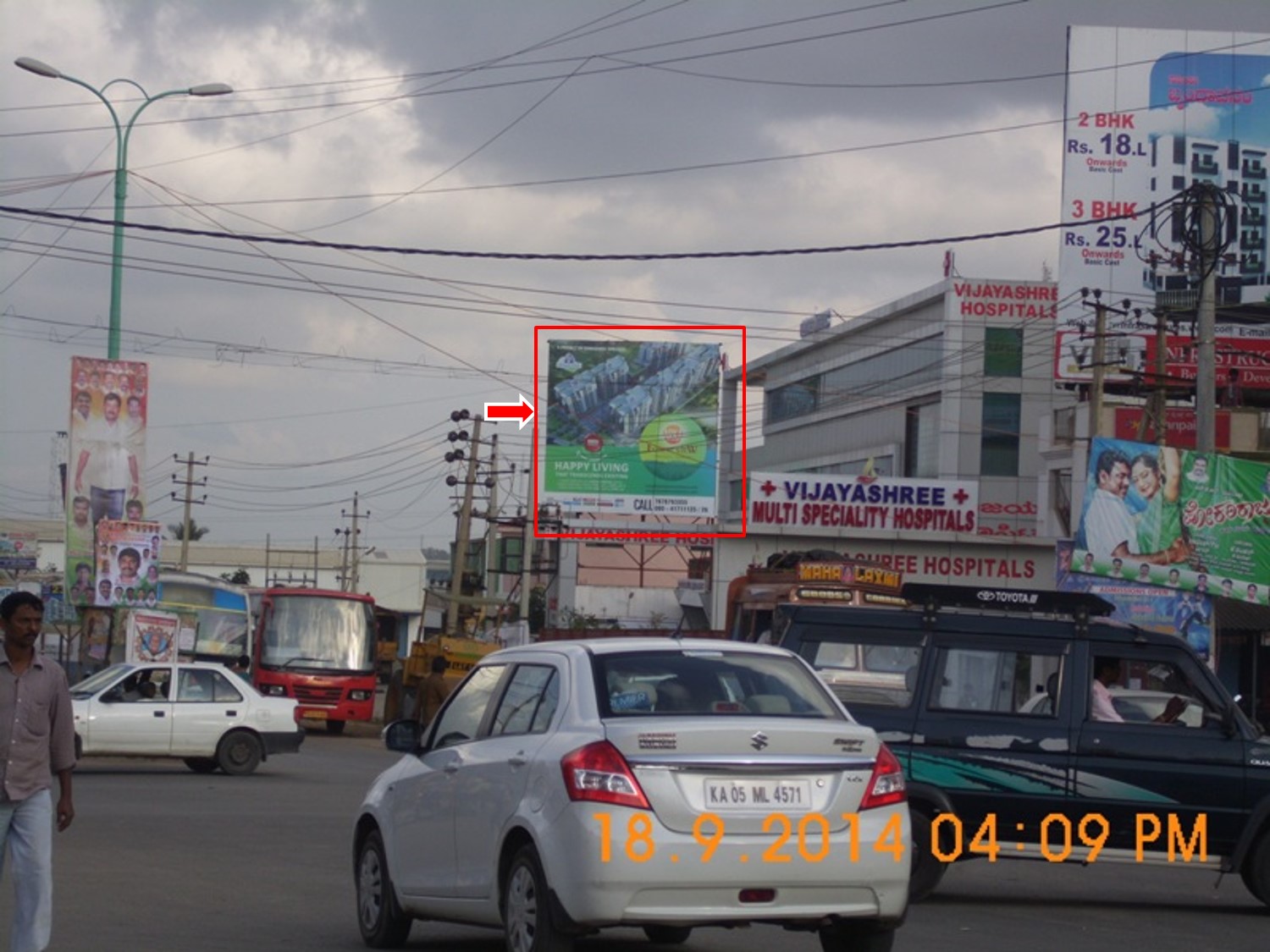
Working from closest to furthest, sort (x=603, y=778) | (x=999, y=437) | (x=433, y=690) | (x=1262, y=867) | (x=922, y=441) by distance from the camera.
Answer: (x=603, y=778), (x=1262, y=867), (x=433, y=690), (x=999, y=437), (x=922, y=441)

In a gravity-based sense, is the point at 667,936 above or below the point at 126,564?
below

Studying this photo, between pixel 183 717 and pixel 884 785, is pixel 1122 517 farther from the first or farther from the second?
pixel 884 785

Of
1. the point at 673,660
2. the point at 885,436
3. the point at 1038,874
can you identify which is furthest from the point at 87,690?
the point at 885,436

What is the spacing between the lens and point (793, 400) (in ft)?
313

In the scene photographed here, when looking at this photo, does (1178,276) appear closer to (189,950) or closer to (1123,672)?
(1123,672)

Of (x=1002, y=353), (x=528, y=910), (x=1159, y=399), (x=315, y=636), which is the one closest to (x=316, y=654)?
(x=315, y=636)

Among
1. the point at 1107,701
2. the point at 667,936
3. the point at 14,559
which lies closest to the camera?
the point at 667,936

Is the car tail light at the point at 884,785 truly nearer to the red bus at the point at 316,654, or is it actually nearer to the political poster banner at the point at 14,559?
the red bus at the point at 316,654

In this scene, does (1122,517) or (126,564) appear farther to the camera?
(126,564)

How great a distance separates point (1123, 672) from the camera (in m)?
13.4

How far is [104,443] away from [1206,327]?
17.7 m

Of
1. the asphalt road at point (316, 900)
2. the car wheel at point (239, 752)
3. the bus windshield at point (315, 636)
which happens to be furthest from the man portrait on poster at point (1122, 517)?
the bus windshield at point (315, 636)

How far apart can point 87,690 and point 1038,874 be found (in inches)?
581

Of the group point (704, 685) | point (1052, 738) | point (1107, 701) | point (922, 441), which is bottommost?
point (1052, 738)
